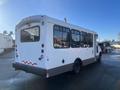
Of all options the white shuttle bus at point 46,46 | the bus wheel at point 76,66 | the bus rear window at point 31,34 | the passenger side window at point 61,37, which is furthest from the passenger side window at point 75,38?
the bus rear window at point 31,34

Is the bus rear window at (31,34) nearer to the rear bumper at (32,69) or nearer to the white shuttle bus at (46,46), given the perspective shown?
the white shuttle bus at (46,46)

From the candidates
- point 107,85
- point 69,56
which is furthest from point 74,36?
point 107,85

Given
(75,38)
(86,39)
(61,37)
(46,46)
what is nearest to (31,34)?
(46,46)

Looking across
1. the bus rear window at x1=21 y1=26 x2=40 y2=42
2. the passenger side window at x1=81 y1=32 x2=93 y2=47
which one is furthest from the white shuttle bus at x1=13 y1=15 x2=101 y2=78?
the passenger side window at x1=81 y1=32 x2=93 y2=47

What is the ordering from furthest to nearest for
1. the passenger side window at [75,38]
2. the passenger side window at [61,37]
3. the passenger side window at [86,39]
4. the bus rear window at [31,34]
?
1. the passenger side window at [86,39]
2. the passenger side window at [75,38]
3. the passenger side window at [61,37]
4. the bus rear window at [31,34]

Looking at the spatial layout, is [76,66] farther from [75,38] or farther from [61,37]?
[61,37]

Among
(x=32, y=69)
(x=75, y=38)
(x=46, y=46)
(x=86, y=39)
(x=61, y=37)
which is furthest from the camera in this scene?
(x=86, y=39)

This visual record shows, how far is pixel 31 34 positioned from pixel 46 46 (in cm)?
127

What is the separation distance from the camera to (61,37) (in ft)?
25.2

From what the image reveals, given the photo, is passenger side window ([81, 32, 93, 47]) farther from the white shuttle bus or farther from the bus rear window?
the bus rear window

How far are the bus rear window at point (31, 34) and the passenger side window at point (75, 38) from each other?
2.29 m

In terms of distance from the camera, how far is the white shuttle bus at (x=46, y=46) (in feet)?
22.0

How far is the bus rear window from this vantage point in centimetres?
706

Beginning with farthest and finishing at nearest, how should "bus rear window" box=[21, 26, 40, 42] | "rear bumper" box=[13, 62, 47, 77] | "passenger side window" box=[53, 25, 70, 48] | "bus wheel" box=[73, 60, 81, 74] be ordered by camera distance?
"bus wheel" box=[73, 60, 81, 74]
"passenger side window" box=[53, 25, 70, 48]
"bus rear window" box=[21, 26, 40, 42]
"rear bumper" box=[13, 62, 47, 77]
